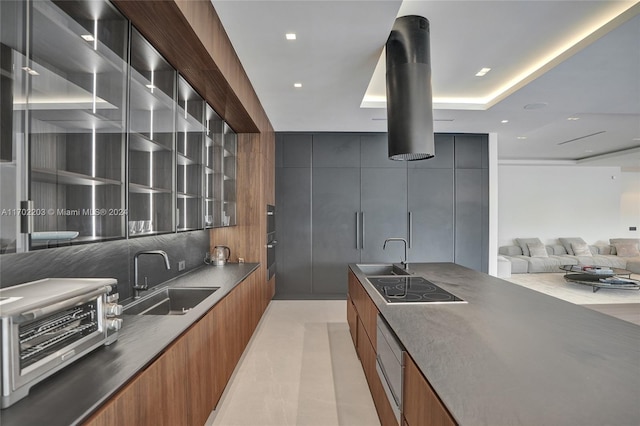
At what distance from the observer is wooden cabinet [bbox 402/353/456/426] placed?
93cm

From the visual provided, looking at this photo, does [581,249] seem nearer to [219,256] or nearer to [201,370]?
[219,256]

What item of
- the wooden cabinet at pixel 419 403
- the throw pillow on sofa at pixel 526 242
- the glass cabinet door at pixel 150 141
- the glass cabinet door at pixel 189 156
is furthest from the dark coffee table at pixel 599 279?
the glass cabinet door at pixel 150 141

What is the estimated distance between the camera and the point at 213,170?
2969 mm

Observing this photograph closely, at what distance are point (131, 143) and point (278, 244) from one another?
362 cm

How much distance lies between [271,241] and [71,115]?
11.8 ft

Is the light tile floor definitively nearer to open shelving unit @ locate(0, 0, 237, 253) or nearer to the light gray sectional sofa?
open shelving unit @ locate(0, 0, 237, 253)

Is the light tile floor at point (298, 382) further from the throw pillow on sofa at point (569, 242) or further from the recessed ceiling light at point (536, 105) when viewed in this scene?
the throw pillow on sofa at point (569, 242)

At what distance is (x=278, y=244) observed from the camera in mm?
5102

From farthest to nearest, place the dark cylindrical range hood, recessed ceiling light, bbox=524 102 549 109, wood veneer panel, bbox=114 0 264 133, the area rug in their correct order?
the area rug
recessed ceiling light, bbox=524 102 549 109
the dark cylindrical range hood
wood veneer panel, bbox=114 0 264 133

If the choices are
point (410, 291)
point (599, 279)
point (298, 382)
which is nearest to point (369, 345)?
point (410, 291)

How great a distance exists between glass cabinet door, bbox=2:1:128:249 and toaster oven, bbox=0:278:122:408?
184 millimetres

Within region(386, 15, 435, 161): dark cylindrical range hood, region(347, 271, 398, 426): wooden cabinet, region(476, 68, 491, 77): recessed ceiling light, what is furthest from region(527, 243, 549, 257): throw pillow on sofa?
region(386, 15, 435, 161): dark cylindrical range hood

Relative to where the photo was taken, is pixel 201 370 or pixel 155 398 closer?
pixel 155 398

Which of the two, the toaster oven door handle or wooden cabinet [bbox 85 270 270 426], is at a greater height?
the toaster oven door handle
